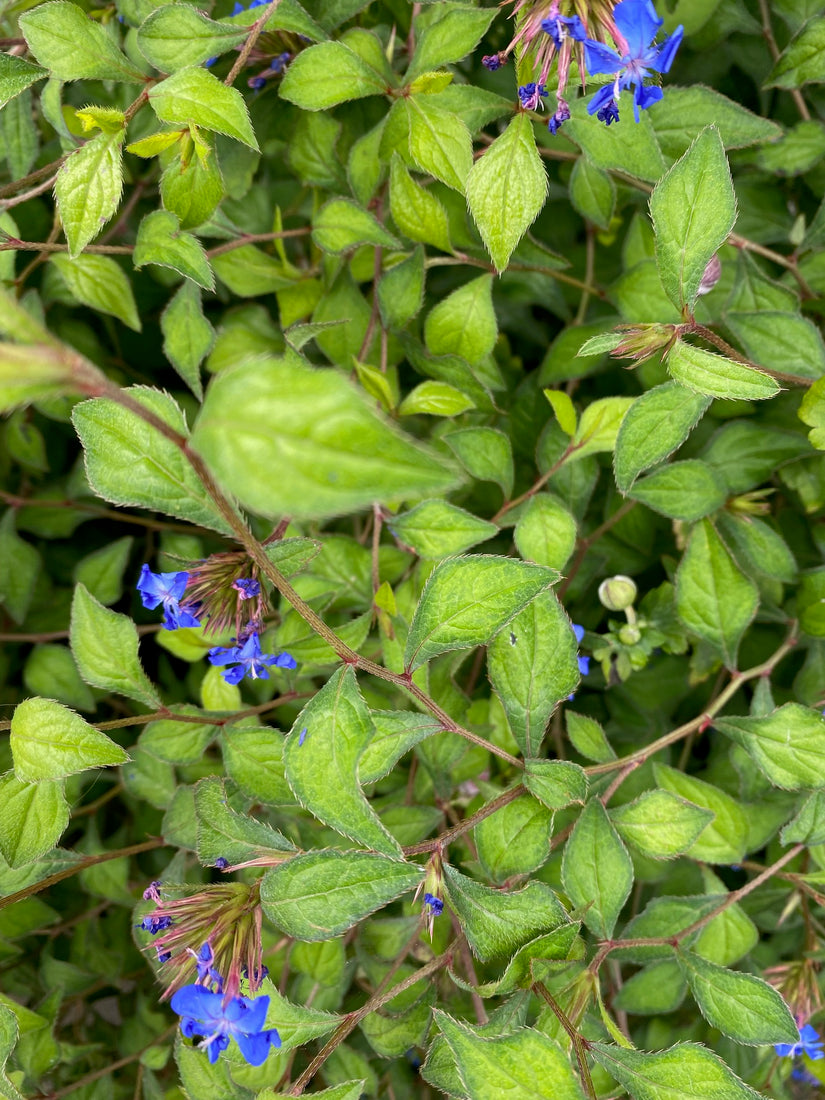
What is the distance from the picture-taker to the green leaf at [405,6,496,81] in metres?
0.75

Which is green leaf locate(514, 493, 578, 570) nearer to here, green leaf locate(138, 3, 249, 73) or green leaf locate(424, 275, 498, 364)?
green leaf locate(424, 275, 498, 364)

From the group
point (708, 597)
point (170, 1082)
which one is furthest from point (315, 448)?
point (170, 1082)

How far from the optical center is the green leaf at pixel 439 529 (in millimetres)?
797

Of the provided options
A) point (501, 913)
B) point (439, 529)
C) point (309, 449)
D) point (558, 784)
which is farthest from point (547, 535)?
point (309, 449)

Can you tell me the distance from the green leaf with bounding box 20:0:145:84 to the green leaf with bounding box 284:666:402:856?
1.78ft

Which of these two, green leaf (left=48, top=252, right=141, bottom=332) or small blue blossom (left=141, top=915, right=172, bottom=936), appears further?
green leaf (left=48, top=252, right=141, bottom=332)

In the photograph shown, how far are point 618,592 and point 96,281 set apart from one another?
1.99 feet

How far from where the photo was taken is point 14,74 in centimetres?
78

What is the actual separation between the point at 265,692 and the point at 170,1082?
512 millimetres

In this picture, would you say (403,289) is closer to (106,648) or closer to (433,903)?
(106,648)

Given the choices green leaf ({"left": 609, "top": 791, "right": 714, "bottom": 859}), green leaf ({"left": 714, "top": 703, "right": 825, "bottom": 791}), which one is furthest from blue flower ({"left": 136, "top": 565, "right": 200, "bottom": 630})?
green leaf ({"left": 714, "top": 703, "right": 825, "bottom": 791})

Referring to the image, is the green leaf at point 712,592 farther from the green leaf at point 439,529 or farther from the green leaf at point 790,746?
the green leaf at point 439,529

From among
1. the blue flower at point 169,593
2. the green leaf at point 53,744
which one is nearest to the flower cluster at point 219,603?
the blue flower at point 169,593

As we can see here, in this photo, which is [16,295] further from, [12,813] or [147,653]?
[12,813]
